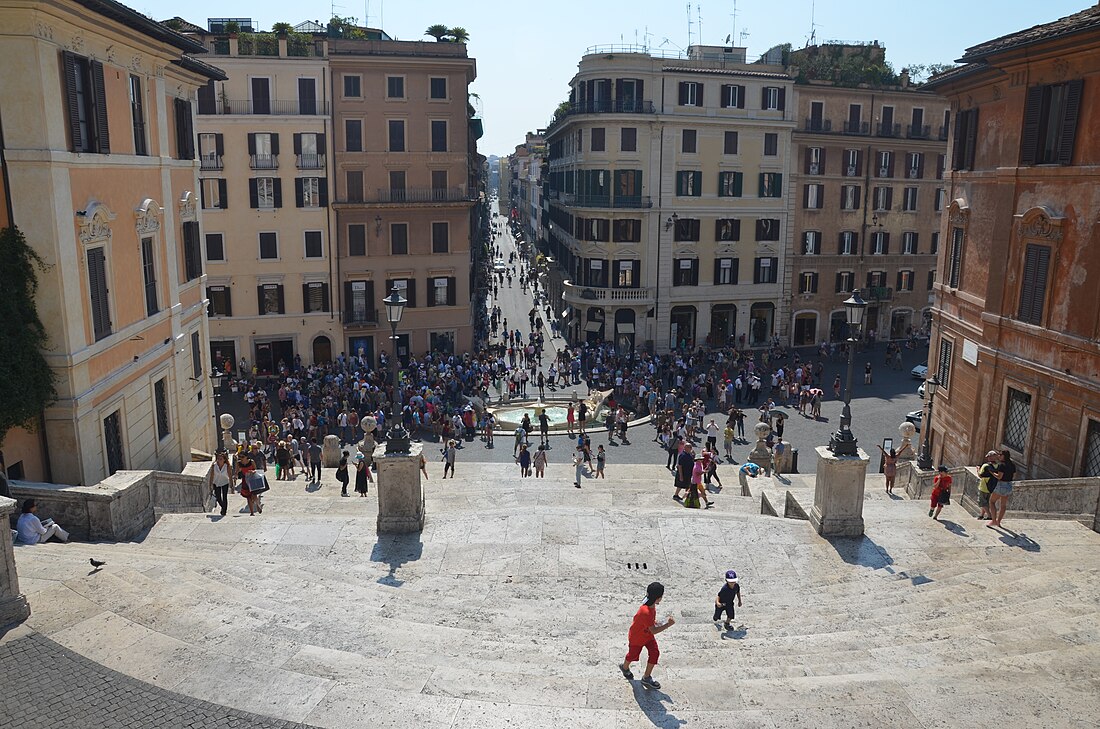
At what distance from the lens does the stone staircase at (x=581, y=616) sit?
30.7 feet

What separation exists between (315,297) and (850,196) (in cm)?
3047

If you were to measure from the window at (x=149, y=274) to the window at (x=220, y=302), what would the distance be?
21.9 meters

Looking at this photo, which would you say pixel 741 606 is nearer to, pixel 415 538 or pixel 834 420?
pixel 415 538

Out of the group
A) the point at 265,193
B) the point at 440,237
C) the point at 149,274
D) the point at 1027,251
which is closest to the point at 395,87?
the point at 440,237

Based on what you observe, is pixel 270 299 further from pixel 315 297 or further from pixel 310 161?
pixel 310 161

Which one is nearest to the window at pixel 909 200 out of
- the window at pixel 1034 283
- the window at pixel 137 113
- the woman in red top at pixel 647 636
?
the window at pixel 1034 283

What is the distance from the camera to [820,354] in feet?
159

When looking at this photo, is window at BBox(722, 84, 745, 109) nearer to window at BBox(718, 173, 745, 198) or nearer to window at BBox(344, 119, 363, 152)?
window at BBox(718, 173, 745, 198)

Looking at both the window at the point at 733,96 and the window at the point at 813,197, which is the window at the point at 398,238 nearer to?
the window at the point at 733,96

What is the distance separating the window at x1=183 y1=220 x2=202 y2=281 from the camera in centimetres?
2370

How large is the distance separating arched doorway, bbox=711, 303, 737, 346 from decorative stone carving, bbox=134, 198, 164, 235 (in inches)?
1348

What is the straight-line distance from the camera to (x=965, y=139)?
2347cm

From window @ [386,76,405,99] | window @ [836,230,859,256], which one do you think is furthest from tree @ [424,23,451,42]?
window @ [836,230,859,256]

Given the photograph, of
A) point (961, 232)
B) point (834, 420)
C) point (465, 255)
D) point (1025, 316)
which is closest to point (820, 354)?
point (834, 420)
